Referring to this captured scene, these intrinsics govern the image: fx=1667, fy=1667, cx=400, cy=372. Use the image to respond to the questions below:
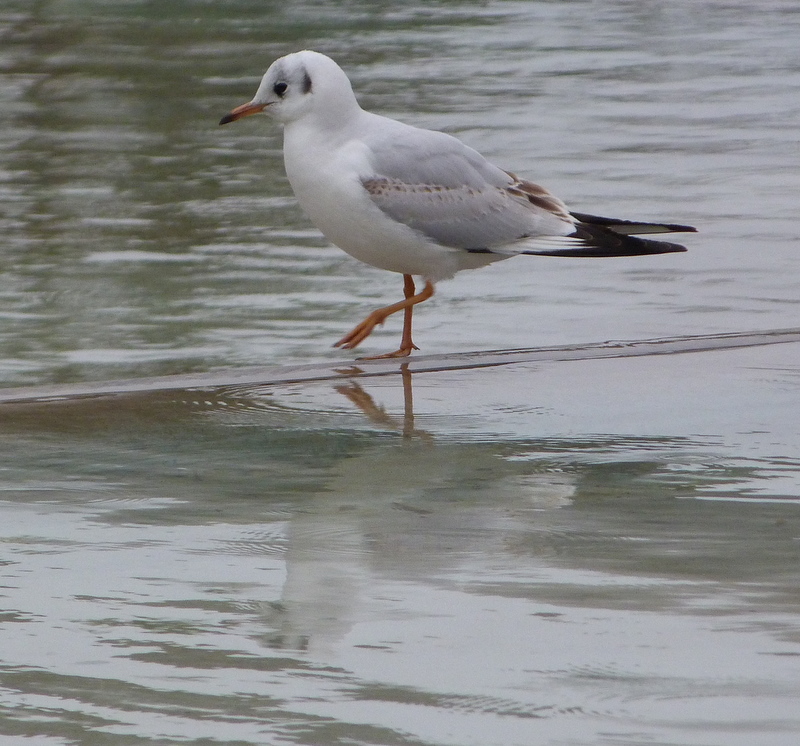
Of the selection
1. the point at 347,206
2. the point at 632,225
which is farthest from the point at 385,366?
the point at 632,225

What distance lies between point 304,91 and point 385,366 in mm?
1160

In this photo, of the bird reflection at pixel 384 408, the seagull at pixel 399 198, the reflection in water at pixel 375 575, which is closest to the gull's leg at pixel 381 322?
the seagull at pixel 399 198

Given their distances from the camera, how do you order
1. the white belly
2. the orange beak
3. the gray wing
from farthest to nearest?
the orange beak, the gray wing, the white belly

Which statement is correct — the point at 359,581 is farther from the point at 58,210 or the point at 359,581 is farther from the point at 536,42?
the point at 536,42

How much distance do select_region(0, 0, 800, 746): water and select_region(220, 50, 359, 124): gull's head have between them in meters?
0.86

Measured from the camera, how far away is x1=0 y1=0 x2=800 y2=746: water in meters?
2.94

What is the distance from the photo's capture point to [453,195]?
20.5 ft

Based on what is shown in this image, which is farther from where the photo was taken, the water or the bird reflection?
the bird reflection

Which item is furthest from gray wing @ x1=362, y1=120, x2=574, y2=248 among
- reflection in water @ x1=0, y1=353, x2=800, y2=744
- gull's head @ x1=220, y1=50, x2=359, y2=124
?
reflection in water @ x1=0, y1=353, x2=800, y2=744

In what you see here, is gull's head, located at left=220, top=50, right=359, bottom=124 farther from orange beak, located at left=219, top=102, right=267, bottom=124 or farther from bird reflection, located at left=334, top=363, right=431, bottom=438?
bird reflection, located at left=334, top=363, right=431, bottom=438

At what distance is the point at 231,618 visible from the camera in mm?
3283

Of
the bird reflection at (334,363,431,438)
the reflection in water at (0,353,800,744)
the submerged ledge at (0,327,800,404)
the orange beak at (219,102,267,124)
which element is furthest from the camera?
the orange beak at (219,102,267,124)

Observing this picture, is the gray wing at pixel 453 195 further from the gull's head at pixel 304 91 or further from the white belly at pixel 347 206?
the gull's head at pixel 304 91

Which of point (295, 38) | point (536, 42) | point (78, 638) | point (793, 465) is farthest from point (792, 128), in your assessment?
point (78, 638)
